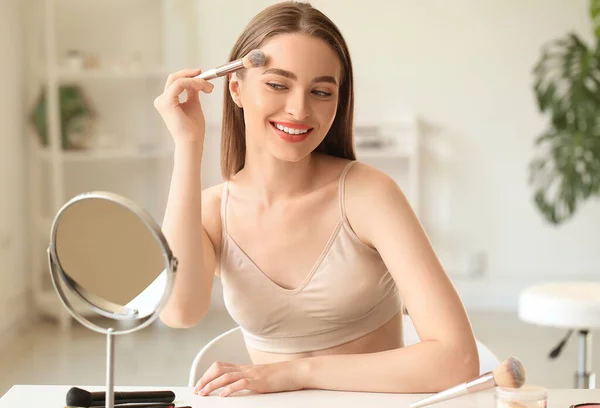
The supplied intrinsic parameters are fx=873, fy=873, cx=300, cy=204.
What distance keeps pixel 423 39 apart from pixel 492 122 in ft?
2.01

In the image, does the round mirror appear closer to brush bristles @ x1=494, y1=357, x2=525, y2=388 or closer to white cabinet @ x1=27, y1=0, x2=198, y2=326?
brush bristles @ x1=494, y1=357, x2=525, y2=388

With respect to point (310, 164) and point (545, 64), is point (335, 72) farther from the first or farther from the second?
point (545, 64)

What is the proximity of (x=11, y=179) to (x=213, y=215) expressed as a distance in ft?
10.8

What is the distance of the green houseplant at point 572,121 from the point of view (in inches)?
164

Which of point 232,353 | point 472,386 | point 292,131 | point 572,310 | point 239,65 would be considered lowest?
point 572,310

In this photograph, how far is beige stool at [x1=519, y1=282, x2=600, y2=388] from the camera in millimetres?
2572

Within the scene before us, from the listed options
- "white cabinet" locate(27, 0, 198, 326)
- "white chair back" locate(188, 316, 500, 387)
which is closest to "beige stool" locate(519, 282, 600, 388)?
"white chair back" locate(188, 316, 500, 387)

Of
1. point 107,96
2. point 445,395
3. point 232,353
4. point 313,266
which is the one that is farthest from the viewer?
point 107,96

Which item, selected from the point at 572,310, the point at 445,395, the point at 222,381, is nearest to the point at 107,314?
the point at 222,381

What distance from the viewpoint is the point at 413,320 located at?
4.70ft

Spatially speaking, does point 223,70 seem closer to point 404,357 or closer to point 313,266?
point 313,266

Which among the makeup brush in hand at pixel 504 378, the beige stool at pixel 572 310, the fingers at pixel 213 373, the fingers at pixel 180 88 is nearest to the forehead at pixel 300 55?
the fingers at pixel 180 88

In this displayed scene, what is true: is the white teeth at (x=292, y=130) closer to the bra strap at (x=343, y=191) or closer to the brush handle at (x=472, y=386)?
the bra strap at (x=343, y=191)

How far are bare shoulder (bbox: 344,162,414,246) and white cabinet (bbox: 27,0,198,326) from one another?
3225 mm
